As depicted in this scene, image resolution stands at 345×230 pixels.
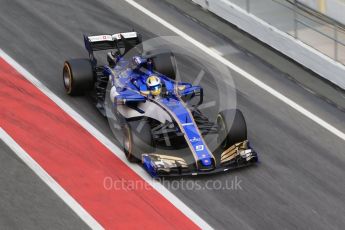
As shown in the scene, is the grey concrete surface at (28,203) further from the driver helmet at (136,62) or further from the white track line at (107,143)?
the driver helmet at (136,62)

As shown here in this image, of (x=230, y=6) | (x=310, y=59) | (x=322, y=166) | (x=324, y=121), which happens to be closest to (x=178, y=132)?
(x=322, y=166)

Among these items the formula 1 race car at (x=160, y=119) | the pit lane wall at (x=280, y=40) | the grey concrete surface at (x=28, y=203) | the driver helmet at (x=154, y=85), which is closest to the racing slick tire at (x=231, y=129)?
the formula 1 race car at (x=160, y=119)

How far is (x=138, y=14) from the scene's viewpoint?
75.9ft

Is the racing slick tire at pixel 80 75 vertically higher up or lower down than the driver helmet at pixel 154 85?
lower down

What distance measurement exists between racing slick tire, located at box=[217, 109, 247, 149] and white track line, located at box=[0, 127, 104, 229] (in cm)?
317

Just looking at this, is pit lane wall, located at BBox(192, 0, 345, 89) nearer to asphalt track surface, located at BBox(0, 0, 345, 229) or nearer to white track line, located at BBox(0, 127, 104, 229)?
asphalt track surface, located at BBox(0, 0, 345, 229)

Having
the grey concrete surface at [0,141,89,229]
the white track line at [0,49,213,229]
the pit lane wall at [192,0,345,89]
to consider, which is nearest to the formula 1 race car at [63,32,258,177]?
the white track line at [0,49,213,229]

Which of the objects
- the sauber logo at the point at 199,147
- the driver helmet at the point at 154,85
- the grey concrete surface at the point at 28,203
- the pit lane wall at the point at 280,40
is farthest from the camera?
the pit lane wall at the point at 280,40

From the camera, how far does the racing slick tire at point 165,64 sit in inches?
723

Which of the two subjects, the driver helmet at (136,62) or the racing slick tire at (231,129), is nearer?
the racing slick tire at (231,129)

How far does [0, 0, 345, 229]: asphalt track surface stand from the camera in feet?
50.3

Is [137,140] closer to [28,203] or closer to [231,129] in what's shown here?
[231,129]

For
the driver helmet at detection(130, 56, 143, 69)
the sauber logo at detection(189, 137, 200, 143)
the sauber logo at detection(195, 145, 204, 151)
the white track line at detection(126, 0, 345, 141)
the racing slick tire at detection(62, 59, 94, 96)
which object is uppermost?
the driver helmet at detection(130, 56, 143, 69)

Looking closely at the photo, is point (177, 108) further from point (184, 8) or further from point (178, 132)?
point (184, 8)
